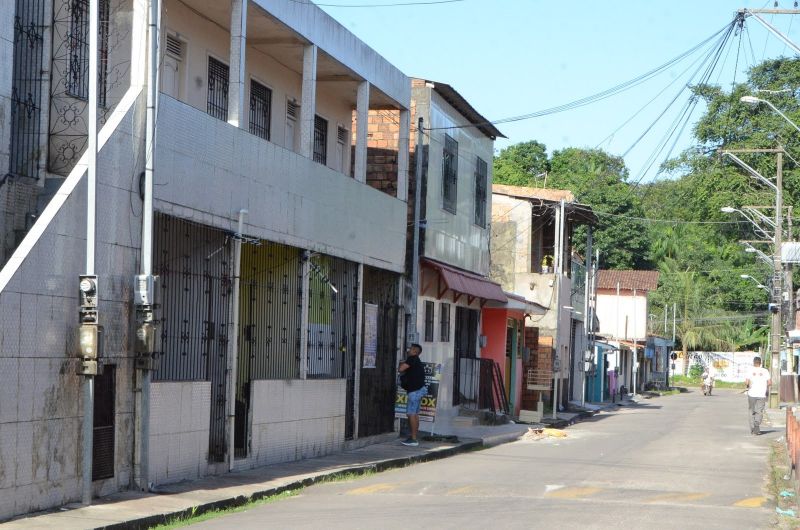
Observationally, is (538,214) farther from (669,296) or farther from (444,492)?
(669,296)

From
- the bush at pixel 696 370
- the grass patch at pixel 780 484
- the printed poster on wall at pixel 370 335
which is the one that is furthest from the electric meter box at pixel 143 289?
the bush at pixel 696 370

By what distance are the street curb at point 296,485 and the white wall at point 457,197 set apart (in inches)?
204

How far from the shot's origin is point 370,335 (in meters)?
21.9

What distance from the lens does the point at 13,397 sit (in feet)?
35.7

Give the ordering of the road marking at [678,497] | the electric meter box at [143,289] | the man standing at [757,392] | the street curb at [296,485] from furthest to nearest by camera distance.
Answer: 1. the man standing at [757,392]
2. the road marking at [678,497]
3. the electric meter box at [143,289]
4. the street curb at [296,485]

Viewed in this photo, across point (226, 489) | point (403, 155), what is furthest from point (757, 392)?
point (226, 489)

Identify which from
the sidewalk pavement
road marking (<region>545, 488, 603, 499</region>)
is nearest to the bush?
the sidewalk pavement

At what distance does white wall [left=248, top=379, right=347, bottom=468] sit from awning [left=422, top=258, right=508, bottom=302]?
6.13 meters

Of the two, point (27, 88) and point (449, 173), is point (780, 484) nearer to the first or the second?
point (27, 88)

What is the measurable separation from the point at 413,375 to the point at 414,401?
1.53 feet

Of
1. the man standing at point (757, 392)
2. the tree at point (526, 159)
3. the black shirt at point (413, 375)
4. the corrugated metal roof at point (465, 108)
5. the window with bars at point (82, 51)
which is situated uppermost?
the tree at point (526, 159)

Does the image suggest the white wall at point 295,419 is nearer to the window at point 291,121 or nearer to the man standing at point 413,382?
the man standing at point 413,382

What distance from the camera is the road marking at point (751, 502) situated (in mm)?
14211

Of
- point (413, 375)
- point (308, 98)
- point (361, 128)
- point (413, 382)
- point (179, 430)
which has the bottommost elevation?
point (179, 430)
